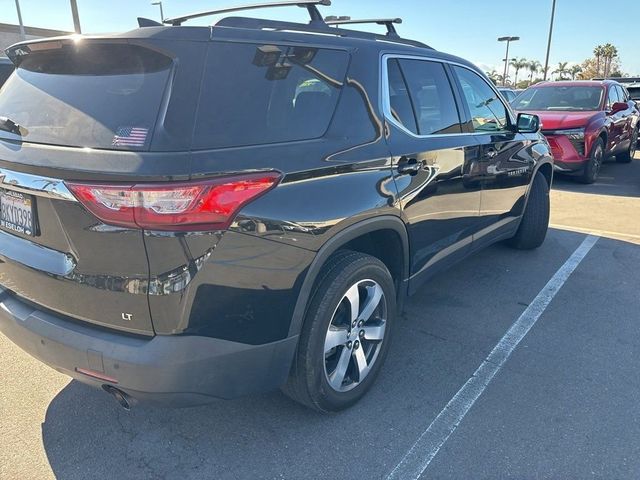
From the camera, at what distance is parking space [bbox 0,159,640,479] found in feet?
7.69

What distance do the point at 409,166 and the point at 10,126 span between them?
1.99 m

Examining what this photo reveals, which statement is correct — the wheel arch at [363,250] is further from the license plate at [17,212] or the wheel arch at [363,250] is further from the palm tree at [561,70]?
the palm tree at [561,70]

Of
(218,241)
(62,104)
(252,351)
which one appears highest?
(62,104)

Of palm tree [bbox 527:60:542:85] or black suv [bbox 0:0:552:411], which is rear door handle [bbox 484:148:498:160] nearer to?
black suv [bbox 0:0:552:411]

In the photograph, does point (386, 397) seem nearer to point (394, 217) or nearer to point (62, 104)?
point (394, 217)

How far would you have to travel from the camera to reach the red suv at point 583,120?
849 cm

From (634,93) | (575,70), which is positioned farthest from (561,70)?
(634,93)

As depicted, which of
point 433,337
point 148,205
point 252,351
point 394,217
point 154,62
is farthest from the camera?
point 433,337

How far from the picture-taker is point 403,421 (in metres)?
2.65

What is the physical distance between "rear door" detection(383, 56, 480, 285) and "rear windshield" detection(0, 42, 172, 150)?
4.30 feet

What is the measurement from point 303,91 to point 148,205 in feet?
3.07

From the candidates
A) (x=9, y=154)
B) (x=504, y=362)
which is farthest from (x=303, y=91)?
(x=504, y=362)

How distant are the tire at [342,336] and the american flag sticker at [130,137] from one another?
3.28ft

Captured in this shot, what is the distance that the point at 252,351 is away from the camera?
2133 mm
